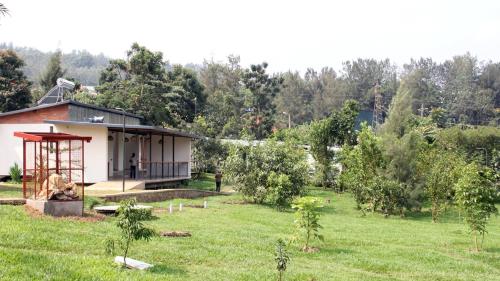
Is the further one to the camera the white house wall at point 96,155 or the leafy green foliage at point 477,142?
the leafy green foliage at point 477,142

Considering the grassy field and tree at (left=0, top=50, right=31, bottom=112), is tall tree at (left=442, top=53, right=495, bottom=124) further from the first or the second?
the grassy field

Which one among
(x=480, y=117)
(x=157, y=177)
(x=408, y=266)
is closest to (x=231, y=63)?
(x=480, y=117)

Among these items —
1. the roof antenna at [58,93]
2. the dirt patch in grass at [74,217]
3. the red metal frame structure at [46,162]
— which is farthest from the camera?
the roof antenna at [58,93]

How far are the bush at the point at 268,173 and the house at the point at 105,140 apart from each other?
13.6ft

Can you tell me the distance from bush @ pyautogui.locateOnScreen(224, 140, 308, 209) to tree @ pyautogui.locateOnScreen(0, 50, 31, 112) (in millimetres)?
28240

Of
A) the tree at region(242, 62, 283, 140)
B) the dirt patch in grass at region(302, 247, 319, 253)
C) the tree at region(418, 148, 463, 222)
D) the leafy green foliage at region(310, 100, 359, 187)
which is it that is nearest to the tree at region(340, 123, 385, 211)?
the tree at region(418, 148, 463, 222)

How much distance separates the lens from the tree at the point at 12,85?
4994 centimetres

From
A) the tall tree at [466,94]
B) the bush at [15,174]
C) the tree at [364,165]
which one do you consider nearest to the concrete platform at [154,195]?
the bush at [15,174]

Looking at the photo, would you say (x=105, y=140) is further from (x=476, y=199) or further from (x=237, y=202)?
(x=476, y=199)

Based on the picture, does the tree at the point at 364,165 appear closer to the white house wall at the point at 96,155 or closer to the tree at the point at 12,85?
the white house wall at the point at 96,155

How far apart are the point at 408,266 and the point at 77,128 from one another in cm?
1953

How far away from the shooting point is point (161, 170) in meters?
32.7

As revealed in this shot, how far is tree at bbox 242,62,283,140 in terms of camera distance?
61.5 metres

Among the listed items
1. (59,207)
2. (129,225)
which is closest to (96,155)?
(59,207)
